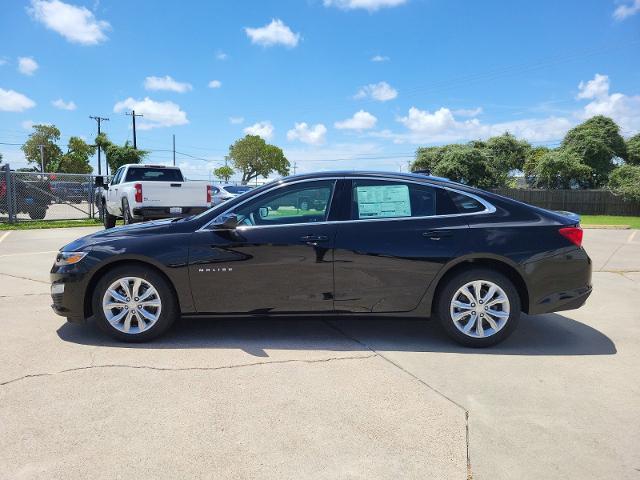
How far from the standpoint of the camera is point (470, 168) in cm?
4075

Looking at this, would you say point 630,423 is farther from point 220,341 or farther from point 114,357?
point 114,357

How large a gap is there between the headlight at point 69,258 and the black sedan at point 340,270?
1cm

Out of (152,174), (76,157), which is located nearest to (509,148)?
(152,174)

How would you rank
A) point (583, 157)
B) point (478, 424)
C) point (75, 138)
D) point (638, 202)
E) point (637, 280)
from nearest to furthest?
1. point (478, 424)
2. point (637, 280)
3. point (638, 202)
4. point (583, 157)
5. point (75, 138)

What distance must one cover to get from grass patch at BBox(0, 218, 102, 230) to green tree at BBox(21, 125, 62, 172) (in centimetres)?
7085

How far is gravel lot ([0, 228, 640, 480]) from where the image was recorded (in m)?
2.60

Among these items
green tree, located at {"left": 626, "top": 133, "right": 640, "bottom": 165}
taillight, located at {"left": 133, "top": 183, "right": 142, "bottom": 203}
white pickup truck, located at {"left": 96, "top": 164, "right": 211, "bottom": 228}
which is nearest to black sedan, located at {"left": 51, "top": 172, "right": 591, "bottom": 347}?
white pickup truck, located at {"left": 96, "top": 164, "right": 211, "bottom": 228}

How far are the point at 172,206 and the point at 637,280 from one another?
32.1 feet

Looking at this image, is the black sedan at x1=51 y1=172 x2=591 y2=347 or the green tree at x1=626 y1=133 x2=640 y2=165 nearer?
the black sedan at x1=51 y1=172 x2=591 y2=347

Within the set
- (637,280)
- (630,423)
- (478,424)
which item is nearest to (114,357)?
(478,424)

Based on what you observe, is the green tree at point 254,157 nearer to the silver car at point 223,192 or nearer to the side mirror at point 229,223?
the silver car at point 223,192

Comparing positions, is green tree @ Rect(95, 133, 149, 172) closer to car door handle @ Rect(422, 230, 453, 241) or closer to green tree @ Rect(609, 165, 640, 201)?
green tree @ Rect(609, 165, 640, 201)

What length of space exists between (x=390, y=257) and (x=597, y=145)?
4097 cm

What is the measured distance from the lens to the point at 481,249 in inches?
168
